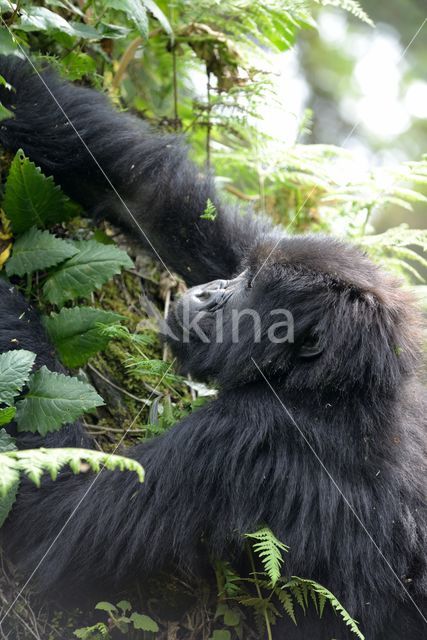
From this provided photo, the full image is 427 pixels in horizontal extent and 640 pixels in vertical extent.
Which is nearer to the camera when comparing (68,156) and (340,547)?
(340,547)

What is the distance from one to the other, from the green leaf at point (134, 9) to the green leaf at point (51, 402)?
173 cm

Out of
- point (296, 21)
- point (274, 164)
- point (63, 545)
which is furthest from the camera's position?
point (274, 164)

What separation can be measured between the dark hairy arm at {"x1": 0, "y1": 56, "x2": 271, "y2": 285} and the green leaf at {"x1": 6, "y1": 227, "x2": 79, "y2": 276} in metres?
0.44

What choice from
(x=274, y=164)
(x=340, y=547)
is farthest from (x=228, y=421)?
(x=274, y=164)

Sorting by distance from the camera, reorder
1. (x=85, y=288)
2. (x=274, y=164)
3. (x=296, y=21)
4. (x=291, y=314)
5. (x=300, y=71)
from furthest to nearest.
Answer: (x=300, y=71), (x=274, y=164), (x=296, y=21), (x=85, y=288), (x=291, y=314)

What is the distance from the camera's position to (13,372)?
289 cm

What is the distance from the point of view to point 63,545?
311 centimetres

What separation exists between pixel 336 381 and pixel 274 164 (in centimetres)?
248

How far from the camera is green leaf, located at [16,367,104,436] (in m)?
3.06

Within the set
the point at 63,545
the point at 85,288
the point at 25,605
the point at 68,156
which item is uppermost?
the point at 68,156

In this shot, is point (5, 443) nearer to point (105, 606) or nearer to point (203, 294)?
point (105, 606)

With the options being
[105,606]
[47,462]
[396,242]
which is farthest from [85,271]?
[396,242]

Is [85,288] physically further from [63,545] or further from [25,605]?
[25,605]

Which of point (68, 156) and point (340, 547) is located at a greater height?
point (68, 156)
